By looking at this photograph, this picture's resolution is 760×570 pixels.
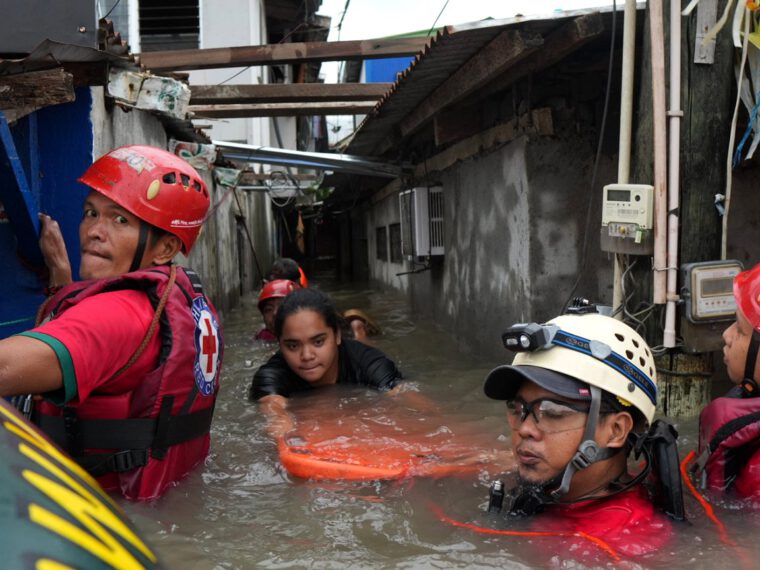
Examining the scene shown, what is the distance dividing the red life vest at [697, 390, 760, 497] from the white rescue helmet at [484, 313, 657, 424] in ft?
1.00

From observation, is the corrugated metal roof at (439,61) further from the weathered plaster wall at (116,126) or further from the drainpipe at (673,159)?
the weathered plaster wall at (116,126)

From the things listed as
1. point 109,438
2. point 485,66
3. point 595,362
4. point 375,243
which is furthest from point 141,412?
point 375,243

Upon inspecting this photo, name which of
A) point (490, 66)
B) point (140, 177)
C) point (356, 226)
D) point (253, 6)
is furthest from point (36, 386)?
point (356, 226)

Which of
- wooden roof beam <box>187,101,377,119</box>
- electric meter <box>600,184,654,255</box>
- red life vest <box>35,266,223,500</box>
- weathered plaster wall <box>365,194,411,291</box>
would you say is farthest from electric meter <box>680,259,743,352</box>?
weathered plaster wall <box>365,194,411,291</box>

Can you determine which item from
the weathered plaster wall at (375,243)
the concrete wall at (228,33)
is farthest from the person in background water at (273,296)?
the concrete wall at (228,33)

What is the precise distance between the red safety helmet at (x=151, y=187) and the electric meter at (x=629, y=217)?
248cm

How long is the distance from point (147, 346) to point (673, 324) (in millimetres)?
2949

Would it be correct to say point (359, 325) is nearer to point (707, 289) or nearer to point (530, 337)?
point (707, 289)

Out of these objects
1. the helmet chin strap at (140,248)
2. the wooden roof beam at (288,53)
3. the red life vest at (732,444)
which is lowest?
the red life vest at (732,444)

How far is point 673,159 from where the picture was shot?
161 inches

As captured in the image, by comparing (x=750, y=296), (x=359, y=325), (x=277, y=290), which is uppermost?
(x=750, y=296)

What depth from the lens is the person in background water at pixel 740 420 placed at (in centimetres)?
282

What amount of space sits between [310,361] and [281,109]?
18.2ft

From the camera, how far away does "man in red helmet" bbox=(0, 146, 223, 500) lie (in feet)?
7.85
